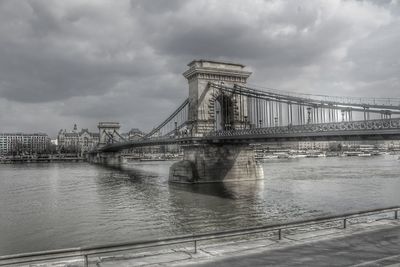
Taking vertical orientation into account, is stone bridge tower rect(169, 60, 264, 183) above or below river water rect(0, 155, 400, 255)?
above

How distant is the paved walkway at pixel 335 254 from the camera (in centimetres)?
1011

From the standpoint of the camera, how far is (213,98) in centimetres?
5969

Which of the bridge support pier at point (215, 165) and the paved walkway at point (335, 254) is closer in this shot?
the paved walkway at point (335, 254)

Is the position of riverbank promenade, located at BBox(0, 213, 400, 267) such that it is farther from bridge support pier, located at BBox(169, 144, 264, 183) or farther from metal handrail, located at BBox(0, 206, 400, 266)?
bridge support pier, located at BBox(169, 144, 264, 183)

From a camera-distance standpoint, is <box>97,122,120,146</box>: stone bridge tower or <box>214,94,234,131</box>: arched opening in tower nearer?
<box>214,94,234,131</box>: arched opening in tower

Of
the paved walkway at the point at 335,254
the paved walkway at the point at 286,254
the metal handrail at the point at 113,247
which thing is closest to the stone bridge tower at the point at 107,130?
the metal handrail at the point at 113,247

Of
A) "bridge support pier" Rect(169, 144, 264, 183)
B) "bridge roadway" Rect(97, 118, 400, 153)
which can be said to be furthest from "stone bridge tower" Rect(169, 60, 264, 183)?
Answer: "bridge roadway" Rect(97, 118, 400, 153)

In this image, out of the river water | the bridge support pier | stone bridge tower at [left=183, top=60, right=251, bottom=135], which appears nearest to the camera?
the river water

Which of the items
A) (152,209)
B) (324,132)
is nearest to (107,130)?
(152,209)

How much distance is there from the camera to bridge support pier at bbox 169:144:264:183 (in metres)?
53.6

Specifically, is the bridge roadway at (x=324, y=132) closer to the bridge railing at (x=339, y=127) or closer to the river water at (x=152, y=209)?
the bridge railing at (x=339, y=127)


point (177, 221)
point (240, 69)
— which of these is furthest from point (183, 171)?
point (177, 221)

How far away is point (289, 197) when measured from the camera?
125 feet

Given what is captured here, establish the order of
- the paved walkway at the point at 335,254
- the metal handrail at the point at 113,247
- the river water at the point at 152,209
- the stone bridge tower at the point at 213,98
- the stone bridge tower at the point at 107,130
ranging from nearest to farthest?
1. the metal handrail at the point at 113,247
2. the paved walkway at the point at 335,254
3. the river water at the point at 152,209
4. the stone bridge tower at the point at 213,98
5. the stone bridge tower at the point at 107,130
